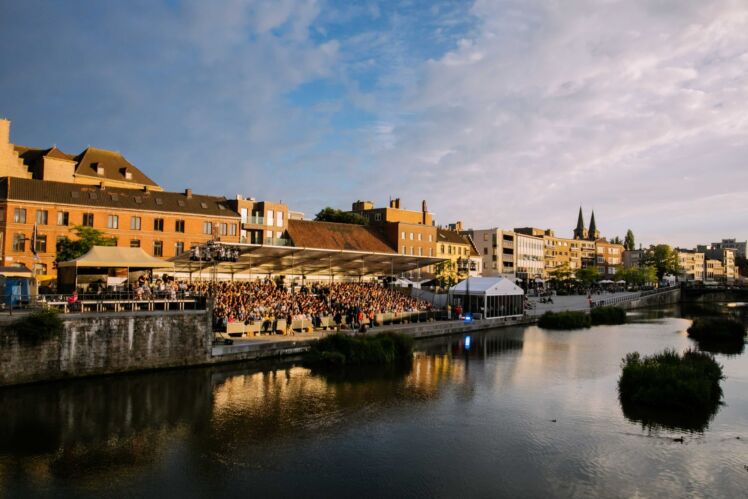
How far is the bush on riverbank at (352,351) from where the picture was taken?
28672 mm

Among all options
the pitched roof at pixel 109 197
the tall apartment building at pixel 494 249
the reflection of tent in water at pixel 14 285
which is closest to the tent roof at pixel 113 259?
the reflection of tent in water at pixel 14 285

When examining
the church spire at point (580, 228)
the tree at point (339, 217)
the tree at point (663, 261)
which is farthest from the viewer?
the church spire at point (580, 228)

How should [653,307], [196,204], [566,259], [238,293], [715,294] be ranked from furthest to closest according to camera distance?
[566,259]
[715,294]
[653,307]
[196,204]
[238,293]

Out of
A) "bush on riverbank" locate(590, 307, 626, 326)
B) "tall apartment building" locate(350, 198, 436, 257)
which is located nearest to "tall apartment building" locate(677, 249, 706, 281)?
"tall apartment building" locate(350, 198, 436, 257)

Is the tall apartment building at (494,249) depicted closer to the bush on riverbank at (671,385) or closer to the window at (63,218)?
the window at (63,218)

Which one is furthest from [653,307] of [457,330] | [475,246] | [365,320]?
[365,320]

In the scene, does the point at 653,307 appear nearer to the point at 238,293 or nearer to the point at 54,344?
the point at 238,293

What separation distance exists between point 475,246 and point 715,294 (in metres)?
51.4

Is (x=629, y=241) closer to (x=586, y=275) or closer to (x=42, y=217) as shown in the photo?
(x=586, y=275)

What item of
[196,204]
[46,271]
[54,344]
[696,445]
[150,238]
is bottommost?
[696,445]

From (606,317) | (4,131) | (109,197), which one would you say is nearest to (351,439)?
(109,197)

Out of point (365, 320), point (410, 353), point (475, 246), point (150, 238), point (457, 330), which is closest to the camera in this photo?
point (410, 353)

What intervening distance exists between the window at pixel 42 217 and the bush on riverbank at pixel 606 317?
177 feet

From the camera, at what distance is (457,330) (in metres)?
44.6
